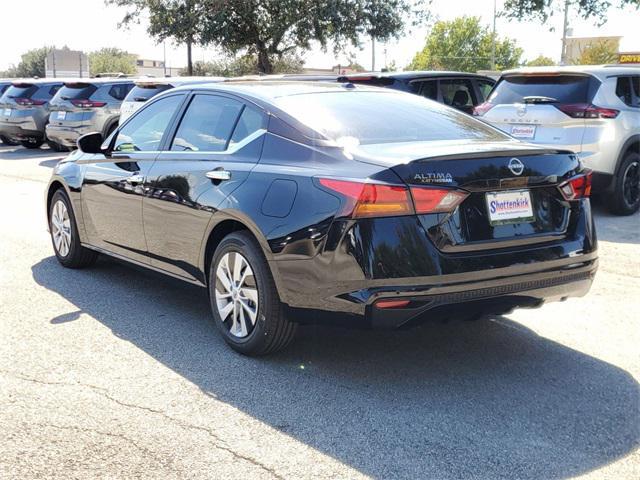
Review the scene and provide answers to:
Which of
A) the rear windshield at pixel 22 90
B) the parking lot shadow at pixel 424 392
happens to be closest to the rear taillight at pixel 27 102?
the rear windshield at pixel 22 90

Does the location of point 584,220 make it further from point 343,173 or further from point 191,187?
point 191,187

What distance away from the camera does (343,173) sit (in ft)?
13.7

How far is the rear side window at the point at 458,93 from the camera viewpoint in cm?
1174

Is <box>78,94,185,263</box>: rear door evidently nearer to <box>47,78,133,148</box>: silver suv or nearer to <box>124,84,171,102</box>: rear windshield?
<box>124,84,171,102</box>: rear windshield

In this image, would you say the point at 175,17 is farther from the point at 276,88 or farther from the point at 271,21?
the point at 276,88

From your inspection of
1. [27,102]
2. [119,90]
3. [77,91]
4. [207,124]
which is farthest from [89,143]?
[27,102]

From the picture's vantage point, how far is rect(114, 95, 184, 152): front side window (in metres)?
5.86

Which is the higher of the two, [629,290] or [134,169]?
[134,169]

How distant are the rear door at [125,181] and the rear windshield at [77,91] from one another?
41.9ft

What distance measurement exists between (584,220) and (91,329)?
3162mm

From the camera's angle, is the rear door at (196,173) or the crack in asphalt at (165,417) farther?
the rear door at (196,173)

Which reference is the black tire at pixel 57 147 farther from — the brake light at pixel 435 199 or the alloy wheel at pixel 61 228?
the brake light at pixel 435 199

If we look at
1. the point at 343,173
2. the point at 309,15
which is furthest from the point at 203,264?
the point at 309,15

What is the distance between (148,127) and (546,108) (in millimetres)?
5160
